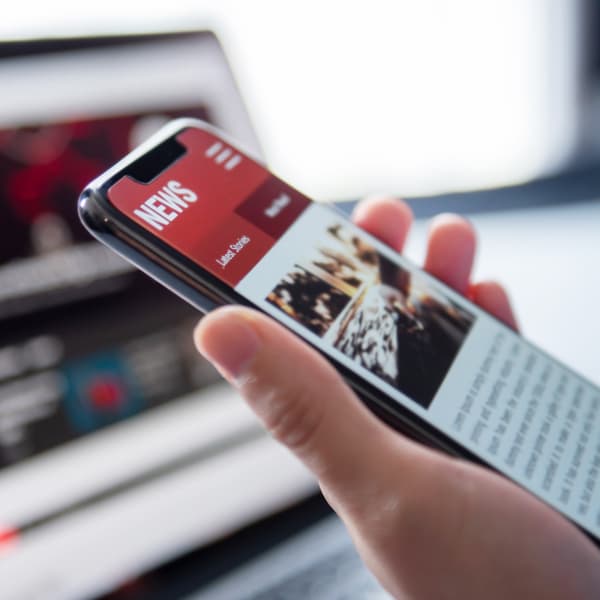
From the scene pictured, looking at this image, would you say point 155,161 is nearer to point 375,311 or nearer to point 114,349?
point 375,311

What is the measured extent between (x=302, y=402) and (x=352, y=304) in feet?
0.38

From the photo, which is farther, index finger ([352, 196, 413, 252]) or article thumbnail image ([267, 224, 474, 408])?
index finger ([352, 196, 413, 252])

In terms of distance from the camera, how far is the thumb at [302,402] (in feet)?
0.83

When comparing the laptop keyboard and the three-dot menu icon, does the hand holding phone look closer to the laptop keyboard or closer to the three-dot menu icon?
the three-dot menu icon

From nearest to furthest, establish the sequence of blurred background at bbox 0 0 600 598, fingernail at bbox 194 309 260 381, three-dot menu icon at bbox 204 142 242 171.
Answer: fingernail at bbox 194 309 260 381
three-dot menu icon at bbox 204 142 242 171
blurred background at bbox 0 0 600 598

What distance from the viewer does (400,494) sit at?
0.92 feet

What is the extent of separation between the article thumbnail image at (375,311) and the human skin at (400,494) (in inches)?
2.3

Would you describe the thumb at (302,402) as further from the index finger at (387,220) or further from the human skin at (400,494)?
the index finger at (387,220)

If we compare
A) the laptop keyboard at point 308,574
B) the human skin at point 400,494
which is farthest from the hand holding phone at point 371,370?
the laptop keyboard at point 308,574

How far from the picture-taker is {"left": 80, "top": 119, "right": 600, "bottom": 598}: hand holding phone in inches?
10.7

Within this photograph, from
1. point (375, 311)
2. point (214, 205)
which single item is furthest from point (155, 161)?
point (375, 311)

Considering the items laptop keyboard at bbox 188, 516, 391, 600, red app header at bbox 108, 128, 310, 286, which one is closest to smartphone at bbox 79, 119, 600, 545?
red app header at bbox 108, 128, 310, 286

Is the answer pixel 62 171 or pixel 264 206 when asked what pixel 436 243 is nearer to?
pixel 264 206

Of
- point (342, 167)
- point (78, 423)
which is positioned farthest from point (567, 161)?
point (78, 423)
